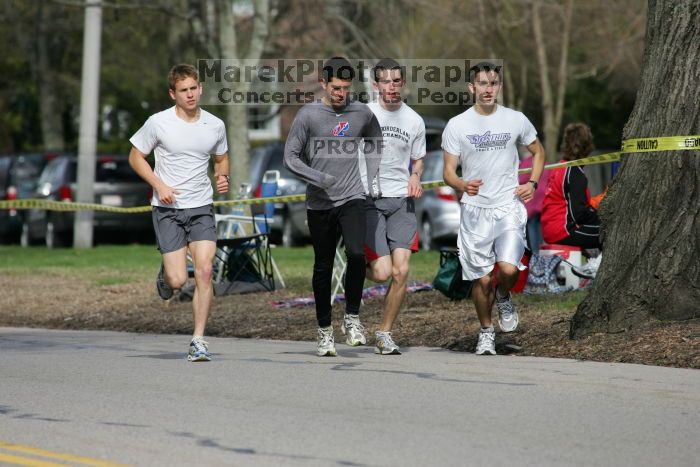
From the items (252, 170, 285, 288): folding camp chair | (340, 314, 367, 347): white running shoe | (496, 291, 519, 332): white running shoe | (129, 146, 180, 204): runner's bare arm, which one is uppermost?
(129, 146, 180, 204): runner's bare arm

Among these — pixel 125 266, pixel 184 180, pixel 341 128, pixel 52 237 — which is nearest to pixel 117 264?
pixel 125 266

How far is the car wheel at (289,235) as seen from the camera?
26.7 meters

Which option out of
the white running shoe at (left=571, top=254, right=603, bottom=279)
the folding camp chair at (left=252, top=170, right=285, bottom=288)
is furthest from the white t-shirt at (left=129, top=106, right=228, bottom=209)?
the folding camp chair at (left=252, top=170, right=285, bottom=288)

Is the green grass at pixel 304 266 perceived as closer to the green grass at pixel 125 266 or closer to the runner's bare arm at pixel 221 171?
the green grass at pixel 125 266

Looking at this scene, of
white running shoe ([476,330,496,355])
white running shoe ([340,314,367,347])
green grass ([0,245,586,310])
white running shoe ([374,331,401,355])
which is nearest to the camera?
white running shoe ([476,330,496,355])

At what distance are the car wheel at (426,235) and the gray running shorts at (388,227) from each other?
1271 centimetres

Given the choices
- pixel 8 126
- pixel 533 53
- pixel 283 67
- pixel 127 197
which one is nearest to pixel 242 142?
pixel 127 197

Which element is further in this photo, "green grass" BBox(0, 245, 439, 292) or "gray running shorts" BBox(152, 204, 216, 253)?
"green grass" BBox(0, 245, 439, 292)

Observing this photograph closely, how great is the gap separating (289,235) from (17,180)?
767cm

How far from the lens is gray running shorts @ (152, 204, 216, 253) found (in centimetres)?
1040

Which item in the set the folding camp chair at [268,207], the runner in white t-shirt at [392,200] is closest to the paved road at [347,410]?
the runner in white t-shirt at [392,200]

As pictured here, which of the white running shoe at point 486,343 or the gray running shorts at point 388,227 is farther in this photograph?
the gray running shorts at point 388,227

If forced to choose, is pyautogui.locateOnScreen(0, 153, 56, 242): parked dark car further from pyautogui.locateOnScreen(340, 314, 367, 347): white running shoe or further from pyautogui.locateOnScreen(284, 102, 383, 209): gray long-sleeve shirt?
pyautogui.locateOnScreen(284, 102, 383, 209): gray long-sleeve shirt

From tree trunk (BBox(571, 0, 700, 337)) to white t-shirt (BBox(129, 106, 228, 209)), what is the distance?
2.88 m
